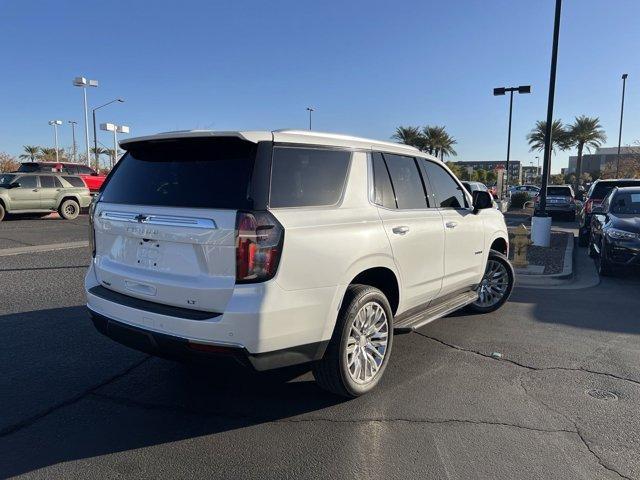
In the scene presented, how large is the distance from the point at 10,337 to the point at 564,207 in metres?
21.3

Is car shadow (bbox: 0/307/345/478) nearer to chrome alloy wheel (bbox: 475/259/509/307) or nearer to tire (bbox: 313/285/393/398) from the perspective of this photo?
tire (bbox: 313/285/393/398)

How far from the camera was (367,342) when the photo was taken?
12.4 ft

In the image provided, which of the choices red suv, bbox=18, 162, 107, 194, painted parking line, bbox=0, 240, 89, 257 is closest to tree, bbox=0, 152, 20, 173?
red suv, bbox=18, 162, 107, 194

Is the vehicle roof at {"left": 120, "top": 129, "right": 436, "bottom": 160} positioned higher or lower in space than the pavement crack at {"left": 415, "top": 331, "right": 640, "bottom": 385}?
higher

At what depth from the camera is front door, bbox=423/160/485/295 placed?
15.8 feet

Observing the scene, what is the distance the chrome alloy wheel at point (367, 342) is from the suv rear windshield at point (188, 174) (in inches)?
50.6

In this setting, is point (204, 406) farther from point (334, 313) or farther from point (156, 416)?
point (334, 313)

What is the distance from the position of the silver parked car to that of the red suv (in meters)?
2.08

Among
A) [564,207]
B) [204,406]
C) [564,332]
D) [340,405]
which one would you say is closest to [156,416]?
[204,406]

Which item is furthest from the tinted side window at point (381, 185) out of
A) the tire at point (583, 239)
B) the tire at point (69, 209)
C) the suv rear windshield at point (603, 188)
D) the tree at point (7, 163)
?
the tree at point (7, 163)

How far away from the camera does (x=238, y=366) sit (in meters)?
3.02

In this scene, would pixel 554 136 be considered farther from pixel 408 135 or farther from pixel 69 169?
pixel 69 169

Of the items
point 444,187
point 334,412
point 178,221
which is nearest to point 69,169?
point 444,187

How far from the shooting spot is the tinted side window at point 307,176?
3176 millimetres
